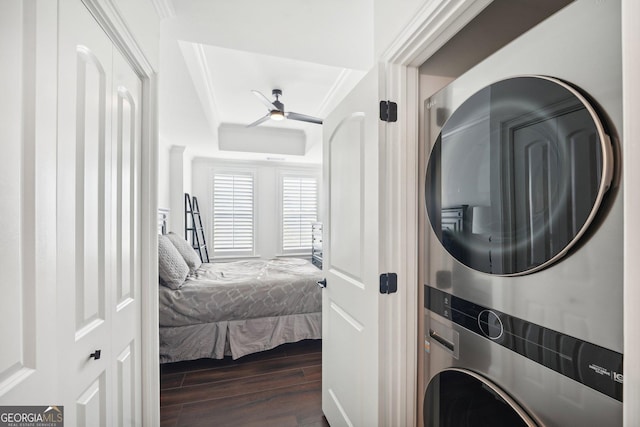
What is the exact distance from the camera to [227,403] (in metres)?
1.98

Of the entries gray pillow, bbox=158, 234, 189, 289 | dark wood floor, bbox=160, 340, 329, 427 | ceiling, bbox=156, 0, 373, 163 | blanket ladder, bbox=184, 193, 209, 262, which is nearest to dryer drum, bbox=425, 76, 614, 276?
ceiling, bbox=156, 0, 373, 163

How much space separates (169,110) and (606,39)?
10.7 feet

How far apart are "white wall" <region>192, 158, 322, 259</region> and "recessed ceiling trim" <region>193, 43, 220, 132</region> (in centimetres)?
149

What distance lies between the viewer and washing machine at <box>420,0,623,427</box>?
604 millimetres

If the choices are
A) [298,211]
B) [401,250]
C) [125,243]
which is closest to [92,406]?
[125,243]

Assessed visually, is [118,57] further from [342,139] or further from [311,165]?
[311,165]

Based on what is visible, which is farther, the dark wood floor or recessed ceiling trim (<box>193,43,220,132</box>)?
recessed ceiling trim (<box>193,43,220,132</box>)

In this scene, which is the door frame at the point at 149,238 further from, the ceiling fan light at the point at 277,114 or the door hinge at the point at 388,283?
the ceiling fan light at the point at 277,114

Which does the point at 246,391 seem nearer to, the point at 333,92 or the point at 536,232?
the point at 536,232

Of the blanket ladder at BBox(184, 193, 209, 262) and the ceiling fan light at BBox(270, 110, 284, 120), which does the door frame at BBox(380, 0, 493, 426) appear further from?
the blanket ladder at BBox(184, 193, 209, 262)

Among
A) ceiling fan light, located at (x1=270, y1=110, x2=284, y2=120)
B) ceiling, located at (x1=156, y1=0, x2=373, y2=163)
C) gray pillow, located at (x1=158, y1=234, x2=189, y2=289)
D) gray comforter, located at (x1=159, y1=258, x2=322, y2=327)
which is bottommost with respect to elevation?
gray comforter, located at (x1=159, y1=258, x2=322, y2=327)

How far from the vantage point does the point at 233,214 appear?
5.29 m

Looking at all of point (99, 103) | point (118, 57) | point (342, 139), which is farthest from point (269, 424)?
point (118, 57)

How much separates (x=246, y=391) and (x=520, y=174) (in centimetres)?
226
